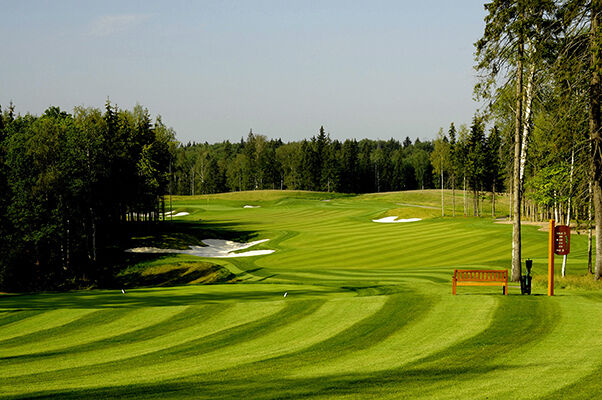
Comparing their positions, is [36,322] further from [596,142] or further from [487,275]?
[596,142]

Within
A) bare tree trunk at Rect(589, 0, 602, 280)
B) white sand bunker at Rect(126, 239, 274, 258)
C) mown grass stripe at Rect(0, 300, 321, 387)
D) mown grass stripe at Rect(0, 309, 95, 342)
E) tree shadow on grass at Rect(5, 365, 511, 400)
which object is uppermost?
bare tree trunk at Rect(589, 0, 602, 280)

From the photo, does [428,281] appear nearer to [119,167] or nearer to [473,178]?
[119,167]

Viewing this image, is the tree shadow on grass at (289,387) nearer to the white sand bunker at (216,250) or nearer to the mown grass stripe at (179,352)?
the mown grass stripe at (179,352)

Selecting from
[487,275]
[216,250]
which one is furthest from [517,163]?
[216,250]

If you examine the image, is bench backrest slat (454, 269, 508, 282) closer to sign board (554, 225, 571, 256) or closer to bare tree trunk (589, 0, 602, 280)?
sign board (554, 225, 571, 256)

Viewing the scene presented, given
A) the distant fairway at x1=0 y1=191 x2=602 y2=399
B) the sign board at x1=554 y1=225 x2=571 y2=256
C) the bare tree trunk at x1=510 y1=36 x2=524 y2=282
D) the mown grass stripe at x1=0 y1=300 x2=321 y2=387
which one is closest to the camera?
the distant fairway at x1=0 y1=191 x2=602 y2=399

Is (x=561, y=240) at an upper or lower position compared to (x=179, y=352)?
upper

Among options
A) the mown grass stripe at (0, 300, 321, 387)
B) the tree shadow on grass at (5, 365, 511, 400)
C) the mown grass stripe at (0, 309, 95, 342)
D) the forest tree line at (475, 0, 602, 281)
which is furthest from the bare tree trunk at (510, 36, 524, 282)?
the mown grass stripe at (0, 309, 95, 342)

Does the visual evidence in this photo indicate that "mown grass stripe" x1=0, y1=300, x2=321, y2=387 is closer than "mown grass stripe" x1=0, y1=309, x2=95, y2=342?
Yes

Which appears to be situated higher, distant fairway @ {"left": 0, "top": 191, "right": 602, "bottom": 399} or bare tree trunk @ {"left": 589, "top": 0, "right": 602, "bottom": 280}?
bare tree trunk @ {"left": 589, "top": 0, "right": 602, "bottom": 280}

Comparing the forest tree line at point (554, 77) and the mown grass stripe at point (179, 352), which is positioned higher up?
the forest tree line at point (554, 77)

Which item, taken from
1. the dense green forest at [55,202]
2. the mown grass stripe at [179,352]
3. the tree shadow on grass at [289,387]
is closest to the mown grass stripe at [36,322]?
the mown grass stripe at [179,352]

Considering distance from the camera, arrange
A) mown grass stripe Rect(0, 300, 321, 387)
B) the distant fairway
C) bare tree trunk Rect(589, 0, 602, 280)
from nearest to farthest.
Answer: the distant fairway < mown grass stripe Rect(0, 300, 321, 387) < bare tree trunk Rect(589, 0, 602, 280)

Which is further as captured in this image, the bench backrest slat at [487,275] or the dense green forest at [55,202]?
the dense green forest at [55,202]
